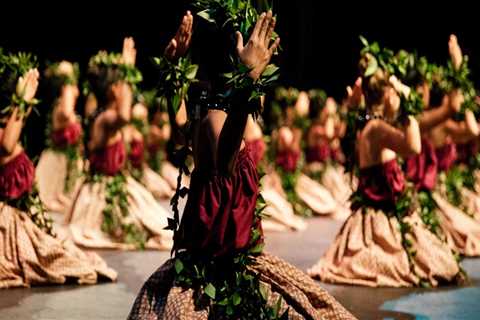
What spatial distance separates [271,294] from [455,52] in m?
3.14

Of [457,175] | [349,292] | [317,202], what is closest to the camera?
[349,292]

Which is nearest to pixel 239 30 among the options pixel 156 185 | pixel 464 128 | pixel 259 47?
pixel 259 47

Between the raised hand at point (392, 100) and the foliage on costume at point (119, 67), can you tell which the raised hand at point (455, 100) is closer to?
the raised hand at point (392, 100)

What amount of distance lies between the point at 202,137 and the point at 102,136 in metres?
3.56

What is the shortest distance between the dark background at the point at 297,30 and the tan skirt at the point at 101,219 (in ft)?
4.61

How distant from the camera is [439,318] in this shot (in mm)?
4555

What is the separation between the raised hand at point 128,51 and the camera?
6223 mm

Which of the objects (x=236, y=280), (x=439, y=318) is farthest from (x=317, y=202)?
(x=236, y=280)

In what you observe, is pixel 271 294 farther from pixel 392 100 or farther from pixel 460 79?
pixel 460 79

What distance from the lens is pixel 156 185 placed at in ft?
38.2

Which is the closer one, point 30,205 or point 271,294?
point 271,294

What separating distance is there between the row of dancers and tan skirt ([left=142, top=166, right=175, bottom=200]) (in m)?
0.55

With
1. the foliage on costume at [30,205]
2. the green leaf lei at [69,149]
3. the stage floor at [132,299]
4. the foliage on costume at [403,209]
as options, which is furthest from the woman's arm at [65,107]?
the foliage on costume at [403,209]

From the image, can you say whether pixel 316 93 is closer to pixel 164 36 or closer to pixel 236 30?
pixel 164 36
